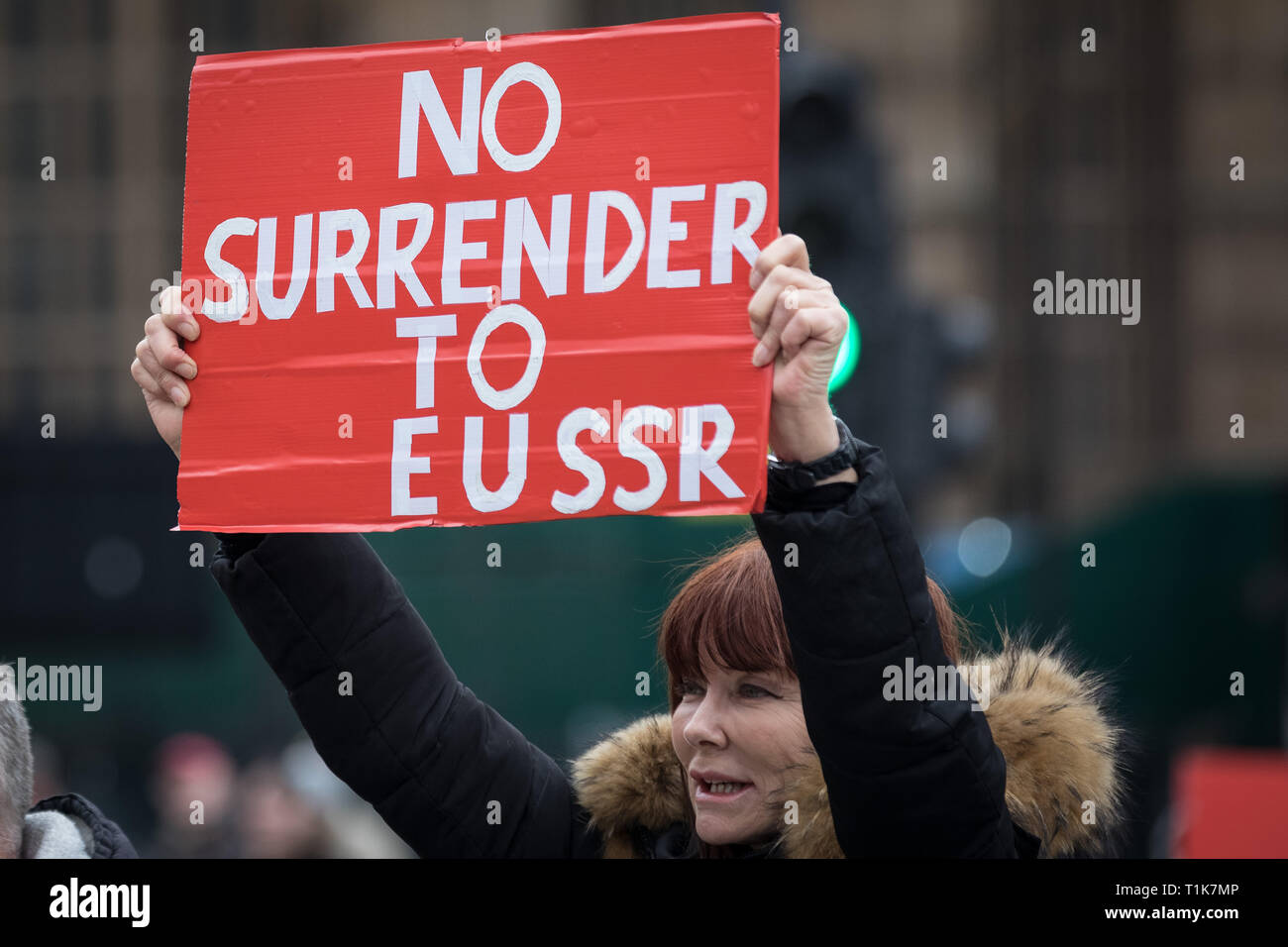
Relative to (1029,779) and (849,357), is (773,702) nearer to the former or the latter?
(1029,779)

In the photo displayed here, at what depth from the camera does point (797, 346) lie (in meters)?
2.42

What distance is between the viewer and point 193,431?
110 inches

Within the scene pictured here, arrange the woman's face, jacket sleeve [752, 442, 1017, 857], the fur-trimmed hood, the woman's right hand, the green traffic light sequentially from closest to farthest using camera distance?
jacket sleeve [752, 442, 1017, 857]
the fur-trimmed hood
the woman's face
the woman's right hand
the green traffic light

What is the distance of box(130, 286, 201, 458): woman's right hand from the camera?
110 inches

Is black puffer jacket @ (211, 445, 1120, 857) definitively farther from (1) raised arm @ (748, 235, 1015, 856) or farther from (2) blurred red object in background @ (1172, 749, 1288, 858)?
(2) blurred red object in background @ (1172, 749, 1288, 858)

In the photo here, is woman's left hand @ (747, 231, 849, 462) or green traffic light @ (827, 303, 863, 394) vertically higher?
green traffic light @ (827, 303, 863, 394)

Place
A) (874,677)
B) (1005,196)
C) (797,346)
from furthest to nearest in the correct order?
(1005,196) < (797,346) < (874,677)

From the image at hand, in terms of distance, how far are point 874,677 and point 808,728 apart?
0.13 m

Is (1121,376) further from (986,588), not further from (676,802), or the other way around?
(676,802)

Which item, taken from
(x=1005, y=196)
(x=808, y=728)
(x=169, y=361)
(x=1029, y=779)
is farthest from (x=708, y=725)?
(x=1005, y=196)

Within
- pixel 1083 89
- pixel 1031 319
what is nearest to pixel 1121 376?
pixel 1031 319

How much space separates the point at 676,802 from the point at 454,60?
1297 millimetres

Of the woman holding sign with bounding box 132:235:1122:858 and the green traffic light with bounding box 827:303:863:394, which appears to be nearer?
the woman holding sign with bounding box 132:235:1122:858

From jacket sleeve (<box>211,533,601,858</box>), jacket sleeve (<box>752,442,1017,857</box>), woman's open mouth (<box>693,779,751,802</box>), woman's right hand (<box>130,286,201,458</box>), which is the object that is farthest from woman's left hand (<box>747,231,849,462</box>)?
woman's right hand (<box>130,286,201,458</box>)
